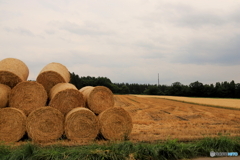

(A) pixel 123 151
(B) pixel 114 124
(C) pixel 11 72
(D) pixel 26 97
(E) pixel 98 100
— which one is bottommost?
(A) pixel 123 151

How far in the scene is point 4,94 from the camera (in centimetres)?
750

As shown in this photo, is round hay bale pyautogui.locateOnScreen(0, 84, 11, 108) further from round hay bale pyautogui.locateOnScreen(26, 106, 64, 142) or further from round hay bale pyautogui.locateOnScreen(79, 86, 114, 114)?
round hay bale pyautogui.locateOnScreen(79, 86, 114, 114)

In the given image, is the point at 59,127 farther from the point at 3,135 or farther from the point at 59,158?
the point at 59,158

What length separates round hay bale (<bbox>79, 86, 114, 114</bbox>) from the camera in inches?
325

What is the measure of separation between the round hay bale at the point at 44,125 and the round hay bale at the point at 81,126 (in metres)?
0.29

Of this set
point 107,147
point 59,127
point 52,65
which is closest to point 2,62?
point 52,65

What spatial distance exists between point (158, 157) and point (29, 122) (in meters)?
A: 3.72

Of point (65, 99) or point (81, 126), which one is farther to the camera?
point (65, 99)

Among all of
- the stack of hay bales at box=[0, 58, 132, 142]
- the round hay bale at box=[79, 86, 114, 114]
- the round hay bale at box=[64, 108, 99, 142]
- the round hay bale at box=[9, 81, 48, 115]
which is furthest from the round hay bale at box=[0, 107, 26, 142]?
the round hay bale at box=[79, 86, 114, 114]

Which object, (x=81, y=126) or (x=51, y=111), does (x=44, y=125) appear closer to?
(x=51, y=111)

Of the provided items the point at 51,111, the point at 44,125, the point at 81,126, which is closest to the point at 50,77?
the point at 51,111

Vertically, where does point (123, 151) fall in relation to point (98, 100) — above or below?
below

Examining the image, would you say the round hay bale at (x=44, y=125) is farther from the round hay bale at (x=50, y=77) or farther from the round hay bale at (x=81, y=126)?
the round hay bale at (x=50, y=77)

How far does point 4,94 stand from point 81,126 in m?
2.49
